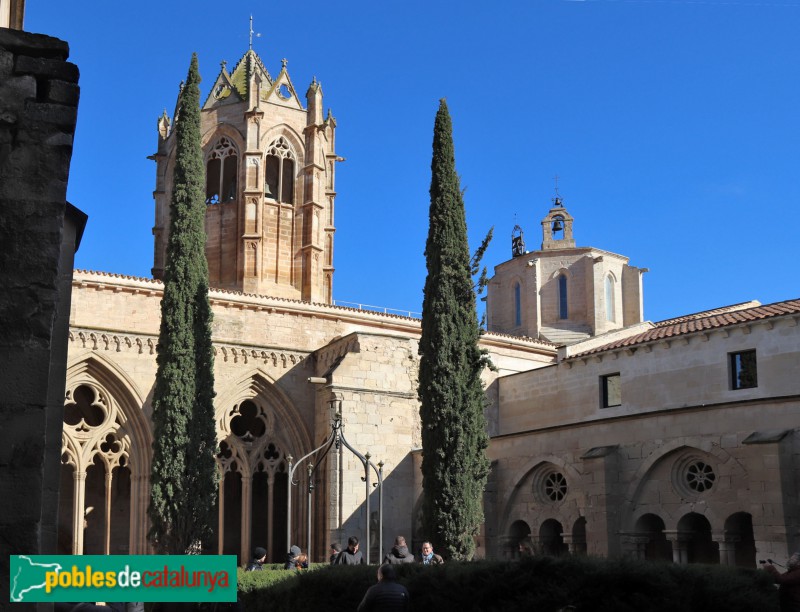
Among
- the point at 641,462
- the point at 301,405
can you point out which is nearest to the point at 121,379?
the point at 301,405

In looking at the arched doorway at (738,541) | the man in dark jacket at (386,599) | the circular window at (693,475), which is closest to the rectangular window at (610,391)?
the circular window at (693,475)

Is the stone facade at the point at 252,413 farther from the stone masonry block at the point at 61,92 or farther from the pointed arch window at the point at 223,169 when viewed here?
the stone masonry block at the point at 61,92

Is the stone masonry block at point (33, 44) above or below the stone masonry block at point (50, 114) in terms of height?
above

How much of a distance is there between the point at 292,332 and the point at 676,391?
33.4 feet

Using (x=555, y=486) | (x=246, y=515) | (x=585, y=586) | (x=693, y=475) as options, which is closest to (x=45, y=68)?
(x=585, y=586)

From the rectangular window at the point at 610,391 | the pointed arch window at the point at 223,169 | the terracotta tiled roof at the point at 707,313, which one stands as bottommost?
the rectangular window at the point at 610,391

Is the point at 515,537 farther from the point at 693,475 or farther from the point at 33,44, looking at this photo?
the point at 33,44

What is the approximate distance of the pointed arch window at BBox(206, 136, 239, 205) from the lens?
32594 mm

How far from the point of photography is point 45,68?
4.11m

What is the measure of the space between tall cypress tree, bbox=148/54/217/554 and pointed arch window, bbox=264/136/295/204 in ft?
34.1

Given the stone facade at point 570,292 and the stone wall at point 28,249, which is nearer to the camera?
the stone wall at point 28,249

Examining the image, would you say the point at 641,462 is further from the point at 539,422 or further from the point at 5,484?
the point at 5,484

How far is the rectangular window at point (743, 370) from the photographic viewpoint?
65.0 feet

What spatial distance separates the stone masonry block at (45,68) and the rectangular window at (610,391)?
64.3ft
